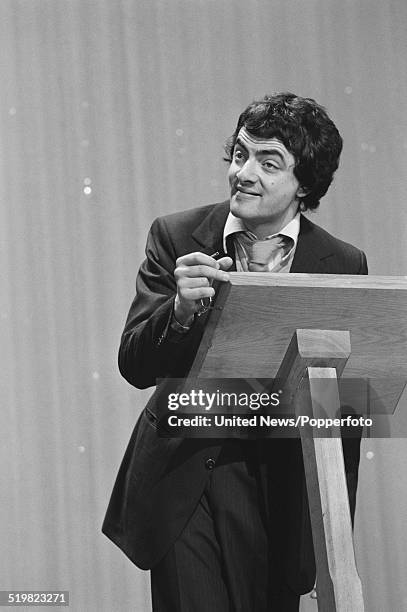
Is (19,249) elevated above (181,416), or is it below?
above

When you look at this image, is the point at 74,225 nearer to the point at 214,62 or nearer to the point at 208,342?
the point at 214,62

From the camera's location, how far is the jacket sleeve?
149cm

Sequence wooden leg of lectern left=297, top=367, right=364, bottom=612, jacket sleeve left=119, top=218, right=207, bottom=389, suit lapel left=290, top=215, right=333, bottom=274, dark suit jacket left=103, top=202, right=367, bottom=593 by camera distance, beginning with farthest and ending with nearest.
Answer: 1. suit lapel left=290, top=215, right=333, bottom=274
2. dark suit jacket left=103, top=202, right=367, bottom=593
3. jacket sleeve left=119, top=218, right=207, bottom=389
4. wooden leg of lectern left=297, top=367, right=364, bottom=612

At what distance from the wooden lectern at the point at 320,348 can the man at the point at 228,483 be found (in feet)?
0.71

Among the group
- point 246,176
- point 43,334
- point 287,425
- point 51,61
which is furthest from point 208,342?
point 51,61

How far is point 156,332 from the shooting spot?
1503mm

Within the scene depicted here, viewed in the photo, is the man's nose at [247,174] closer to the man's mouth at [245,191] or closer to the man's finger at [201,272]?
the man's mouth at [245,191]

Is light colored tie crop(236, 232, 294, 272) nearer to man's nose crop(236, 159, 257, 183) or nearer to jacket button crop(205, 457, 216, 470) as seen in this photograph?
man's nose crop(236, 159, 257, 183)

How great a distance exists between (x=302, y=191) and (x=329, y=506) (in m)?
0.66

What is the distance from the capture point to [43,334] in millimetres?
2881

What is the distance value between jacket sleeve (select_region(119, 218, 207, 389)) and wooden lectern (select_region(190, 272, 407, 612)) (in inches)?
4.2

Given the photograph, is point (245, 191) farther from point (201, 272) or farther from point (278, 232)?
point (201, 272)

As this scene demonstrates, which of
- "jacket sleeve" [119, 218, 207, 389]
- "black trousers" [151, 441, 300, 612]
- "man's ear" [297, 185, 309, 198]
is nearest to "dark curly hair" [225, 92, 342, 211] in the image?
"man's ear" [297, 185, 309, 198]

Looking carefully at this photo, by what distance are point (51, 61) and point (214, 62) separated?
0.43 m
